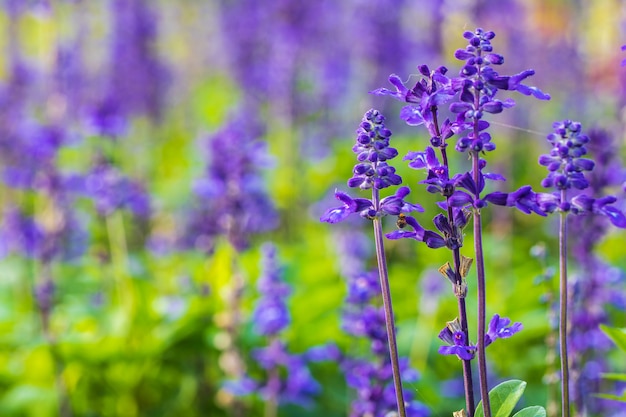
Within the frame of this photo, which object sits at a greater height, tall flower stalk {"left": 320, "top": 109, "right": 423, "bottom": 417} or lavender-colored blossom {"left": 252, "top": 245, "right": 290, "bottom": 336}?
tall flower stalk {"left": 320, "top": 109, "right": 423, "bottom": 417}

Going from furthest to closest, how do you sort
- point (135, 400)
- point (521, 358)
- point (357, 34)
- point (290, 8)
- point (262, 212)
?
point (357, 34)
point (290, 8)
point (262, 212)
point (521, 358)
point (135, 400)

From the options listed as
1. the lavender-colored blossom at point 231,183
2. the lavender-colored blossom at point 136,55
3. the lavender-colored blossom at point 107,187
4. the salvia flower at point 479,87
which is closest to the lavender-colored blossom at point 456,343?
the salvia flower at point 479,87

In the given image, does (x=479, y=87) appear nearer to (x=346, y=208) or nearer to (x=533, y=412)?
(x=346, y=208)

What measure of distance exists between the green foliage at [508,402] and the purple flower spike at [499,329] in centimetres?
12

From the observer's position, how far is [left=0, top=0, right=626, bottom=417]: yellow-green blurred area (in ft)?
12.4

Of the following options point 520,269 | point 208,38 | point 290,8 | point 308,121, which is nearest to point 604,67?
point 308,121

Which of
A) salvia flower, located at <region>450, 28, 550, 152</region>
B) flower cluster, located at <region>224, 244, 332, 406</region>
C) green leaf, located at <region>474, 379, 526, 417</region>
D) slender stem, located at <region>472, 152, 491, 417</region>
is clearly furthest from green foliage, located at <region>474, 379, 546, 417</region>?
flower cluster, located at <region>224, 244, 332, 406</region>

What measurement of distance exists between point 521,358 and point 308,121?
546cm

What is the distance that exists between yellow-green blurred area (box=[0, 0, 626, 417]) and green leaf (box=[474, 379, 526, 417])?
21.1 inches

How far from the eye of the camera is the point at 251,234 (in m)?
5.41

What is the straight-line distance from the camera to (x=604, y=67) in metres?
11.1

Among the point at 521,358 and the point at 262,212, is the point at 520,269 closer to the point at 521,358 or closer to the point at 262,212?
the point at 521,358

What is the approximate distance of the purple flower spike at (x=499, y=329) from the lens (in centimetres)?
150

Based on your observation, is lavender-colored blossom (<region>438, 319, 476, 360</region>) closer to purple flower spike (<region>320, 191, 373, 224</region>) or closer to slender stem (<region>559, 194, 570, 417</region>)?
slender stem (<region>559, 194, 570, 417</region>)
